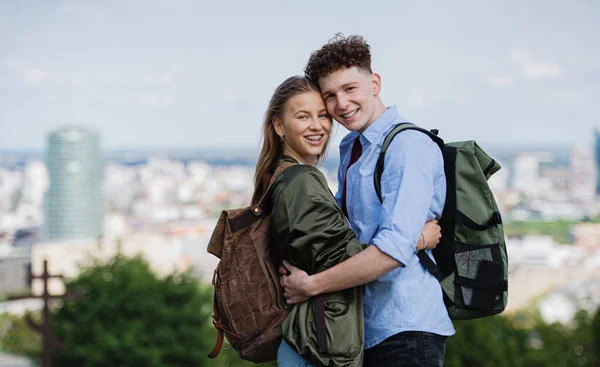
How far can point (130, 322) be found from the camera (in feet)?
55.2

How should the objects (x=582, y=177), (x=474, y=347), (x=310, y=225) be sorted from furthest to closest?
(x=582, y=177) < (x=474, y=347) < (x=310, y=225)

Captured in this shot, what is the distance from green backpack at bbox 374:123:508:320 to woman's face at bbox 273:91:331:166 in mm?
198

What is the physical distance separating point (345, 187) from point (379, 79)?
27 cm

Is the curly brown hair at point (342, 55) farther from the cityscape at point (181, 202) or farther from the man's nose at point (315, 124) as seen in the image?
the cityscape at point (181, 202)

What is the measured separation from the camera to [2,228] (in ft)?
209

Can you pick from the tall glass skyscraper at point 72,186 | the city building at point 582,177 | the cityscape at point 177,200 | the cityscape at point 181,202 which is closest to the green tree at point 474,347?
the cityscape at point 181,202

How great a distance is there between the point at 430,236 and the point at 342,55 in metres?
0.45

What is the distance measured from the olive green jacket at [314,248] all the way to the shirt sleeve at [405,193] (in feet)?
0.27

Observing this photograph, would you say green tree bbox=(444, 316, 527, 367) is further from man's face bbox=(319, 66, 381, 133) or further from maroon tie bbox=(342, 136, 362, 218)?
man's face bbox=(319, 66, 381, 133)

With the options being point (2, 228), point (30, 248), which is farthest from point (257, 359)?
point (2, 228)

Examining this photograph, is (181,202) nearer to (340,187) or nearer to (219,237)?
(340,187)

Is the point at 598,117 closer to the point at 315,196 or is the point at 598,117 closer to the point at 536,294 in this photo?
the point at 536,294

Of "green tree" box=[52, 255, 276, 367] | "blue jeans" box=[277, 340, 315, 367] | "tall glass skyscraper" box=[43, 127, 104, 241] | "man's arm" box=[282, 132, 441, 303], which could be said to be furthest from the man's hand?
"tall glass skyscraper" box=[43, 127, 104, 241]

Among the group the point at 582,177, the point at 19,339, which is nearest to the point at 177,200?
the point at 582,177
